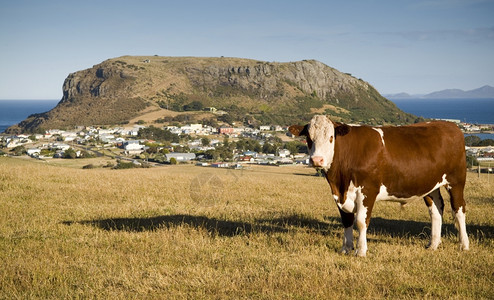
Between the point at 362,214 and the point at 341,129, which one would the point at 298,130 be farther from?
the point at 362,214

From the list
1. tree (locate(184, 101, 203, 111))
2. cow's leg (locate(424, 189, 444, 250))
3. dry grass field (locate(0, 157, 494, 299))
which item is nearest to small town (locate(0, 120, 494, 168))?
tree (locate(184, 101, 203, 111))

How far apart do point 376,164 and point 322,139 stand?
1.19 metres

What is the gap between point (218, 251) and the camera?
8.14 metres

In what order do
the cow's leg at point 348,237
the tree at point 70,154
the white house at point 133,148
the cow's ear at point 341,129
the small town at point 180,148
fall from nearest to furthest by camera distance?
the cow's ear at point 341,129 < the cow's leg at point 348,237 < the tree at point 70,154 < the small town at point 180,148 < the white house at point 133,148

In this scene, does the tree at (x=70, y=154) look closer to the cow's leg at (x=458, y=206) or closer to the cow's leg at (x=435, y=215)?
the cow's leg at (x=435, y=215)

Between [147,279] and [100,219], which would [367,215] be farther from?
[100,219]

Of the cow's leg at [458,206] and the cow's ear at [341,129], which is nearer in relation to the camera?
the cow's ear at [341,129]

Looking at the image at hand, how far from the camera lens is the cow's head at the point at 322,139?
7.70 meters

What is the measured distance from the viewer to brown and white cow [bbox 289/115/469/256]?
7988 millimetres

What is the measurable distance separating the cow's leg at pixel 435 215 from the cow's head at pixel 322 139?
2.97 m

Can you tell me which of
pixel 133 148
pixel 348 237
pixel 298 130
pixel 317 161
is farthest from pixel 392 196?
pixel 133 148

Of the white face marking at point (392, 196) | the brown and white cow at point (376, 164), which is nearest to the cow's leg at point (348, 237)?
the brown and white cow at point (376, 164)

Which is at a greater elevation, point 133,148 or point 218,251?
point 218,251

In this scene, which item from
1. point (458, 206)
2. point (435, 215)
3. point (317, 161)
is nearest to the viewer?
point (317, 161)
